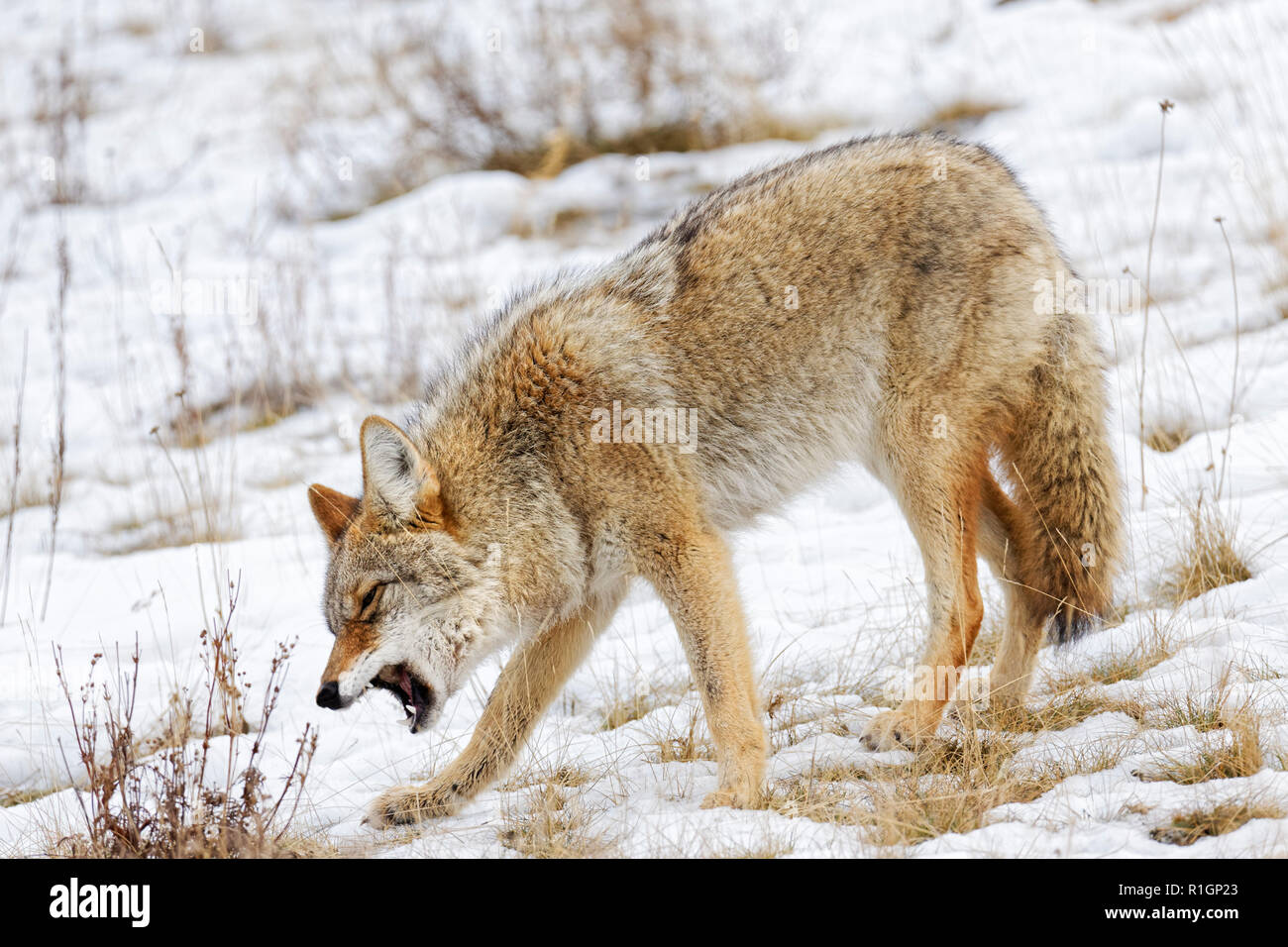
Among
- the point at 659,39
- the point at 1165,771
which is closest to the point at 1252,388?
the point at 1165,771

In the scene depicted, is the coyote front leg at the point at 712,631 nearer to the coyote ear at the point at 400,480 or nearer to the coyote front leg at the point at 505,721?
the coyote front leg at the point at 505,721

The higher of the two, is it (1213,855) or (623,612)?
(623,612)

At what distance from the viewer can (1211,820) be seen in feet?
9.98

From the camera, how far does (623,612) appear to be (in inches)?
245

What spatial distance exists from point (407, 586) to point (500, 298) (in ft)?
19.9

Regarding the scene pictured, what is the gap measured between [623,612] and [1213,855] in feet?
12.3

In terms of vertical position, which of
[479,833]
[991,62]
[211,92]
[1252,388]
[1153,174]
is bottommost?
[479,833]

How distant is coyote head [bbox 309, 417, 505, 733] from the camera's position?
3.96 m

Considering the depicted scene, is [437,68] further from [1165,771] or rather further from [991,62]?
[1165,771]

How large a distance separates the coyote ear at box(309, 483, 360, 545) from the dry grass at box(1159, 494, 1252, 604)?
12.3 ft

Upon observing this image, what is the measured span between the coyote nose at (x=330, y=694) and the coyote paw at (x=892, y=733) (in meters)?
2.09

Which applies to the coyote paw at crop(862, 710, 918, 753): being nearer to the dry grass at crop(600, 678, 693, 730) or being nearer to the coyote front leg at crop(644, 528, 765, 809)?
the coyote front leg at crop(644, 528, 765, 809)

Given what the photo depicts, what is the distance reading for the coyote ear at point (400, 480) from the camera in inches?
156

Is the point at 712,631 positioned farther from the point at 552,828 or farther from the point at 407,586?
the point at 407,586
